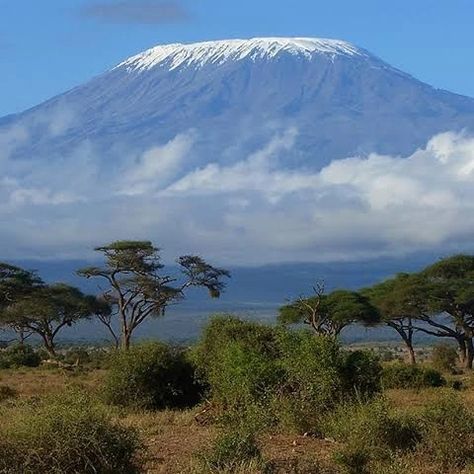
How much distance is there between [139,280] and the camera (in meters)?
50.2

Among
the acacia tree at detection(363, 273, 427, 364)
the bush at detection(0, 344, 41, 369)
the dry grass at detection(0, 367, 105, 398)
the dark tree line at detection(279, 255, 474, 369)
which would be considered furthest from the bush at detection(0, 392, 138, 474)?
the acacia tree at detection(363, 273, 427, 364)

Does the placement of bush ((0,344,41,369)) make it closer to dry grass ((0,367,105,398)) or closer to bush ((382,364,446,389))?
dry grass ((0,367,105,398))

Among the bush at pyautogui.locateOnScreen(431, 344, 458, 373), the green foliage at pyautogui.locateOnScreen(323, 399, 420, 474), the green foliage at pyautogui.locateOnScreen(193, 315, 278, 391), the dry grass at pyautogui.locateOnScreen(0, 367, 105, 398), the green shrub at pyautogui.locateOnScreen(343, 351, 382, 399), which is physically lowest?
the bush at pyautogui.locateOnScreen(431, 344, 458, 373)

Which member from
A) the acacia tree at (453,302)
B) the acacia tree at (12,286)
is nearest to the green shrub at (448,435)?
the acacia tree at (453,302)

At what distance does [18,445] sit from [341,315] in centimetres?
3811

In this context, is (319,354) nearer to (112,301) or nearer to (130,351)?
(130,351)

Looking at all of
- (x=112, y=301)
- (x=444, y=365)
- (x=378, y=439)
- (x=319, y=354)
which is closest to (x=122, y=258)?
(x=112, y=301)

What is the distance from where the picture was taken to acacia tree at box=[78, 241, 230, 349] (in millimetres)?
50219

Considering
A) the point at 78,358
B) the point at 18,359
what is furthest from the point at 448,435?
the point at 78,358

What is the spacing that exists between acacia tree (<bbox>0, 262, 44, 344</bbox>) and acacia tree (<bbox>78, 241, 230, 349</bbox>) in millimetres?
2758

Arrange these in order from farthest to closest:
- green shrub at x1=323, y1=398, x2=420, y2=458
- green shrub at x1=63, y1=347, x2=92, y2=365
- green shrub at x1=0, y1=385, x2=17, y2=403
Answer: green shrub at x1=63, y1=347, x2=92, y2=365
green shrub at x1=0, y1=385, x2=17, y2=403
green shrub at x1=323, y1=398, x2=420, y2=458

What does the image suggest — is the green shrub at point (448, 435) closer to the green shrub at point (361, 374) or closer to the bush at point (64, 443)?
the bush at point (64, 443)

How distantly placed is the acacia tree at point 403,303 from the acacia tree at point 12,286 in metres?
17.4

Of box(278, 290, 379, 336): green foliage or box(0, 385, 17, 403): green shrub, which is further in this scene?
box(278, 290, 379, 336): green foliage
